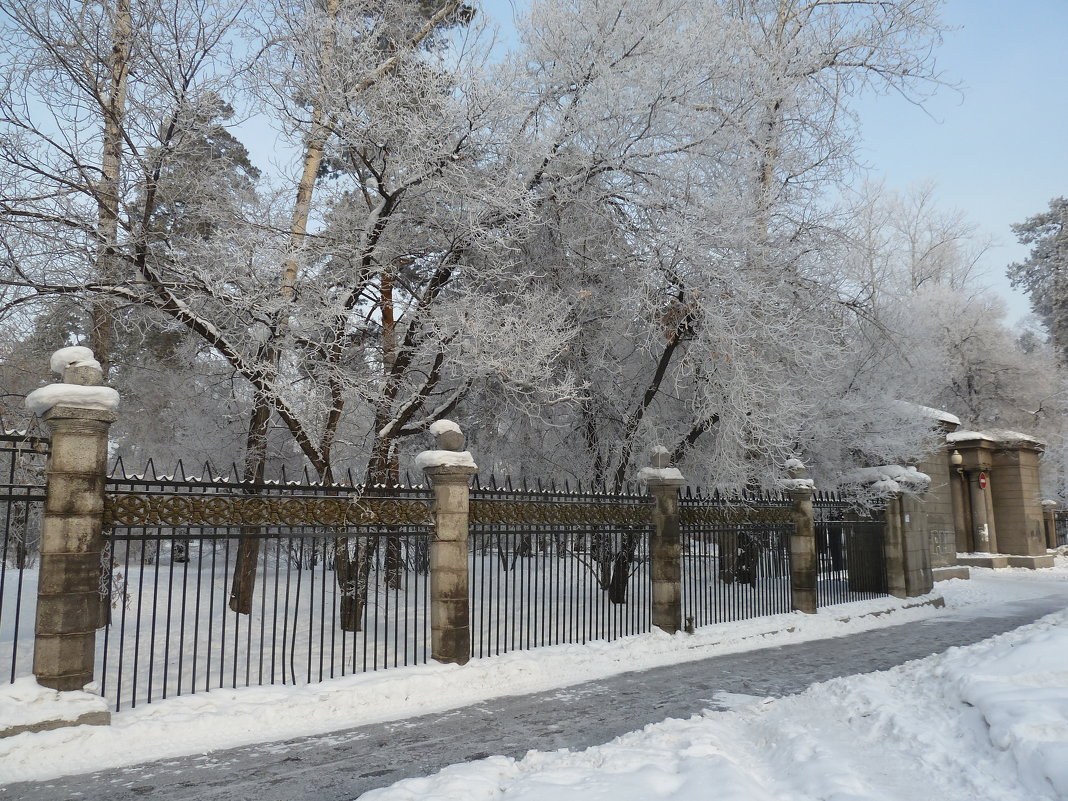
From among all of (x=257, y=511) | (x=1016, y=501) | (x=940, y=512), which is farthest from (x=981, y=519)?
(x=257, y=511)

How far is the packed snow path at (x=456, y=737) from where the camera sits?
17.4 ft

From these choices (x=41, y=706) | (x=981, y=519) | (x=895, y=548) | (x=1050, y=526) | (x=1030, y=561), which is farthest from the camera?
(x=1050, y=526)

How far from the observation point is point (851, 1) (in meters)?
19.0

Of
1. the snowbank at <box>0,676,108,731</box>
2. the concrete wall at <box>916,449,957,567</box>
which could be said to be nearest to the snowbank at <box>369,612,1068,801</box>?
the snowbank at <box>0,676,108,731</box>

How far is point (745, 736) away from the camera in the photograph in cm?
638

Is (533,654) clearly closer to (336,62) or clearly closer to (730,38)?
(336,62)

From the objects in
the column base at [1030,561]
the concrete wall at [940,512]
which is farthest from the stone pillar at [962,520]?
the concrete wall at [940,512]

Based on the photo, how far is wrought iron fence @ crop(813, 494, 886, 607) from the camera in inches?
617

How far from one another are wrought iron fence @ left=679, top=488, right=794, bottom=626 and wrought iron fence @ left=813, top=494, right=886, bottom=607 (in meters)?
1.13

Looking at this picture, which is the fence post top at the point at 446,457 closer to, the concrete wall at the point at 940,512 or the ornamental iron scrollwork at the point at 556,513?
the ornamental iron scrollwork at the point at 556,513

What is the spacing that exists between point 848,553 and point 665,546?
23.2 ft

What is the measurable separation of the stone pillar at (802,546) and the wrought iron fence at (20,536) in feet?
39.2

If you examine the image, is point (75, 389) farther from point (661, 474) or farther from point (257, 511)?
point (661, 474)

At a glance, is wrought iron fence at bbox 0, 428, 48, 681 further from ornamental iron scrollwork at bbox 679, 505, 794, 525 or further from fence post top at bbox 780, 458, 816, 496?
fence post top at bbox 780, 458, 816, 496
